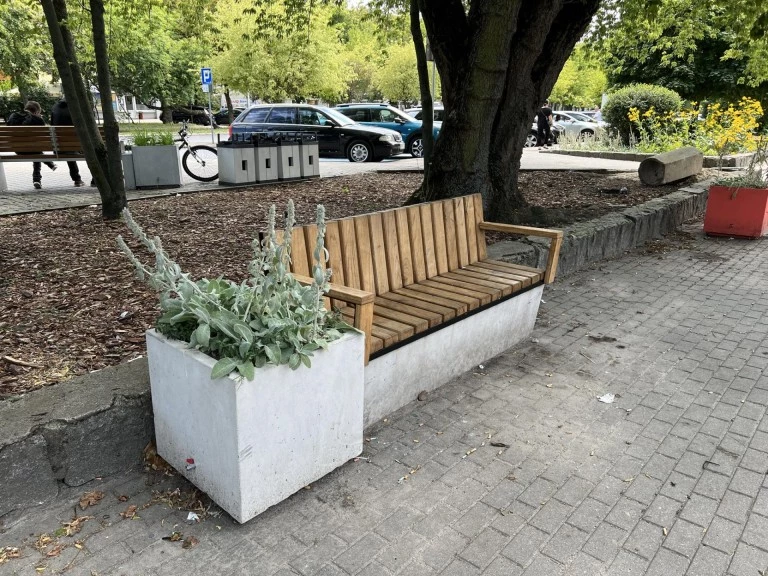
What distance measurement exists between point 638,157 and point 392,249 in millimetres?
13791

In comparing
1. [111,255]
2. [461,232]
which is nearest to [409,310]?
[461,232]

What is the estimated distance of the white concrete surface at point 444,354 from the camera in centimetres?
343

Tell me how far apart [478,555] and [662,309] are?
12.6ft

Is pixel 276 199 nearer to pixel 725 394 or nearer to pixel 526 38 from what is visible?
pixel 526 38

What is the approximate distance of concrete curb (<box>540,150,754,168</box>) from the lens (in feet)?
46.6

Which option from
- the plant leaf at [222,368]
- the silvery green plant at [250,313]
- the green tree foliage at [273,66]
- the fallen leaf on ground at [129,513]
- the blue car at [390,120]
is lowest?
the fallen leaf on ground at [129,513]

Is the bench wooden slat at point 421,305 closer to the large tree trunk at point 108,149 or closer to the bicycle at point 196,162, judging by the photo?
the large tree trunk at point 108,149

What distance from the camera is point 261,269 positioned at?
276 centimetres

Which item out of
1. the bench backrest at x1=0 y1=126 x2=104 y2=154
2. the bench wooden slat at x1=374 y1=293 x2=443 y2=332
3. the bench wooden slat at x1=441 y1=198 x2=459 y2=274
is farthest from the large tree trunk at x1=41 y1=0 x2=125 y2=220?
the bench wooden slat at x1=374 y1=293 x2=443 y2=332

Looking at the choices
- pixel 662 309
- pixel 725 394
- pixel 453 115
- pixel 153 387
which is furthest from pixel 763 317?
pixel 153 387

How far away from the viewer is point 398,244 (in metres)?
4.07

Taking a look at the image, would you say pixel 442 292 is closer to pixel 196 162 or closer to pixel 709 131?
Answer: pixel 196 162

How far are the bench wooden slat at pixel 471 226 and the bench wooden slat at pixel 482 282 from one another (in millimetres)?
347

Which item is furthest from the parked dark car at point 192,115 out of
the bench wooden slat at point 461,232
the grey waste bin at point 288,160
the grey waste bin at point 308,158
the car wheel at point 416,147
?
the bench wooden slat at point 461,232
